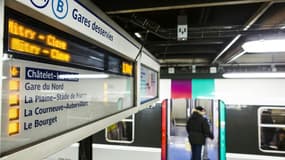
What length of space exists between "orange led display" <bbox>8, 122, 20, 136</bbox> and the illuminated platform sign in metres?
0.23

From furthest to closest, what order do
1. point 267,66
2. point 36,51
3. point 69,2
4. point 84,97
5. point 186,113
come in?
point 186,113 → point 267,66 → point 84,97 → point 69,2 → point 36,51

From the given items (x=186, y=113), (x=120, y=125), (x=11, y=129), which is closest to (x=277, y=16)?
(x=11, y=129)

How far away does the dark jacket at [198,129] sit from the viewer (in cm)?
563

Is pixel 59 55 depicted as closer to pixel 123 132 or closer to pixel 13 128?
pixel 13 128

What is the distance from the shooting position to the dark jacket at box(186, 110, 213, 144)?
5.63 meters

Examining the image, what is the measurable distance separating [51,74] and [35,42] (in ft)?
0.46

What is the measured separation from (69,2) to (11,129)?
510mm

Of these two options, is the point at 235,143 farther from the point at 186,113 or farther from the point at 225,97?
the point at 186,113

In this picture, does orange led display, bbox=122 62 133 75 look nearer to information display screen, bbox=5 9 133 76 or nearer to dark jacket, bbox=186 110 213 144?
information display screen, bbox=5 9 133 76

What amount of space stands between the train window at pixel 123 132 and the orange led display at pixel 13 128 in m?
4.66

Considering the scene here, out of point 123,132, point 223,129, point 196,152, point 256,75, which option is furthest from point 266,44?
point 196,152

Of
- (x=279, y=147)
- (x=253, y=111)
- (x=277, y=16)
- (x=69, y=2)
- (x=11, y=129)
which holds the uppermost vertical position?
(x=277, y=16)

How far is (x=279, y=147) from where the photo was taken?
4.96 meters

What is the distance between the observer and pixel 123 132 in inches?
218
